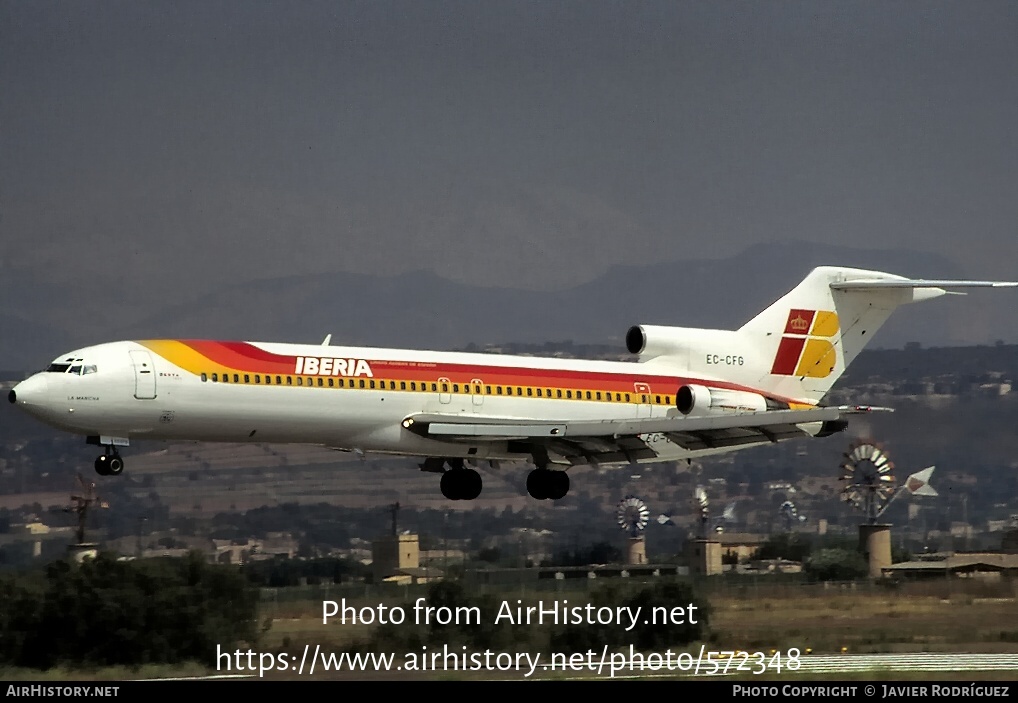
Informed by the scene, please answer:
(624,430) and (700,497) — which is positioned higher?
(624,430)

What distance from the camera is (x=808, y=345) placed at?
40.8 meters

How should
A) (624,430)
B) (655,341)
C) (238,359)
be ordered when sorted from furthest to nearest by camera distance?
(655,341) → (624,430) → (238,359)

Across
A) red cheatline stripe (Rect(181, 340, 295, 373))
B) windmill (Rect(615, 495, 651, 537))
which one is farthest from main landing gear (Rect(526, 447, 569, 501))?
windmill (Rect(615, 495, 651, 537))

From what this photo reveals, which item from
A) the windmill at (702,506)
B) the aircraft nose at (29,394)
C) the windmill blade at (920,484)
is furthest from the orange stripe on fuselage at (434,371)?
the windmill blade at (920,484)

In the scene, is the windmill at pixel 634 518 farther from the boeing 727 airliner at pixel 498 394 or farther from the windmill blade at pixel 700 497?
the boeing 727 airliner at pixel 498 394

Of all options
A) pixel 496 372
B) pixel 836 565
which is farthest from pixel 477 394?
pixel 836 565

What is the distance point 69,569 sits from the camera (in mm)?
34688

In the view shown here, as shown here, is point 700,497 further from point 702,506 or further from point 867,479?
point 867,479

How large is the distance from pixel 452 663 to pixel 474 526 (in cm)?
2170

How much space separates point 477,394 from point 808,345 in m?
9.58

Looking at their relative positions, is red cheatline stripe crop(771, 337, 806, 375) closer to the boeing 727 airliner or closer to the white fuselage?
the boeing 727 airliner

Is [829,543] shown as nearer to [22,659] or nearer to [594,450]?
[594,450]

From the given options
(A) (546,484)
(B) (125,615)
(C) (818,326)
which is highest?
(C) (818,326)
